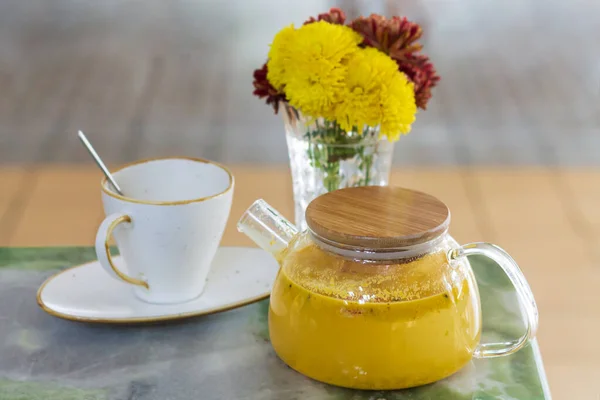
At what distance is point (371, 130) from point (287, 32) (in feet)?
0.43

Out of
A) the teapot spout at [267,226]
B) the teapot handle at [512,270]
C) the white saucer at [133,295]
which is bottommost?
the white saucer at [133,295]

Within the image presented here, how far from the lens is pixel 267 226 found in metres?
0.67

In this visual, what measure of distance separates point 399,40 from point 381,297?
313 millimetres

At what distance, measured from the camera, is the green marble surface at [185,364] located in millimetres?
595

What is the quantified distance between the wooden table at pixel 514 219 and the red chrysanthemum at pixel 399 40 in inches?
16.9

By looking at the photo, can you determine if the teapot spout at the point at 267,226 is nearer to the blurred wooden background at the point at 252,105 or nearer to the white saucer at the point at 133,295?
the white saucer at the point at 133,295

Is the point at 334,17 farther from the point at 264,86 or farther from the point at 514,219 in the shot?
the point at 514,219

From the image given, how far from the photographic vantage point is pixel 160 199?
77cm

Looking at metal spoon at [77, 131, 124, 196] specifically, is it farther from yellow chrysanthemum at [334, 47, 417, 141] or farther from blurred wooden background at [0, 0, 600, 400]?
blurred wooden background at [0, 0, 600, 400]

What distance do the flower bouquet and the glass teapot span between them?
17 cm

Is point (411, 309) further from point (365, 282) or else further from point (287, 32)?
point (287, 32)

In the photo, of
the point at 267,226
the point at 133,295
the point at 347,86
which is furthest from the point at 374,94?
the point at 133,295

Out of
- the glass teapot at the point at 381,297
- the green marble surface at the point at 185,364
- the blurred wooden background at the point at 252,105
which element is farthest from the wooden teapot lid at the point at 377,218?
the blurred wooden background at the point at 252,105

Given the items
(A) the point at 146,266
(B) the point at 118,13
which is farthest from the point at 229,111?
(A) the point at 146,266
